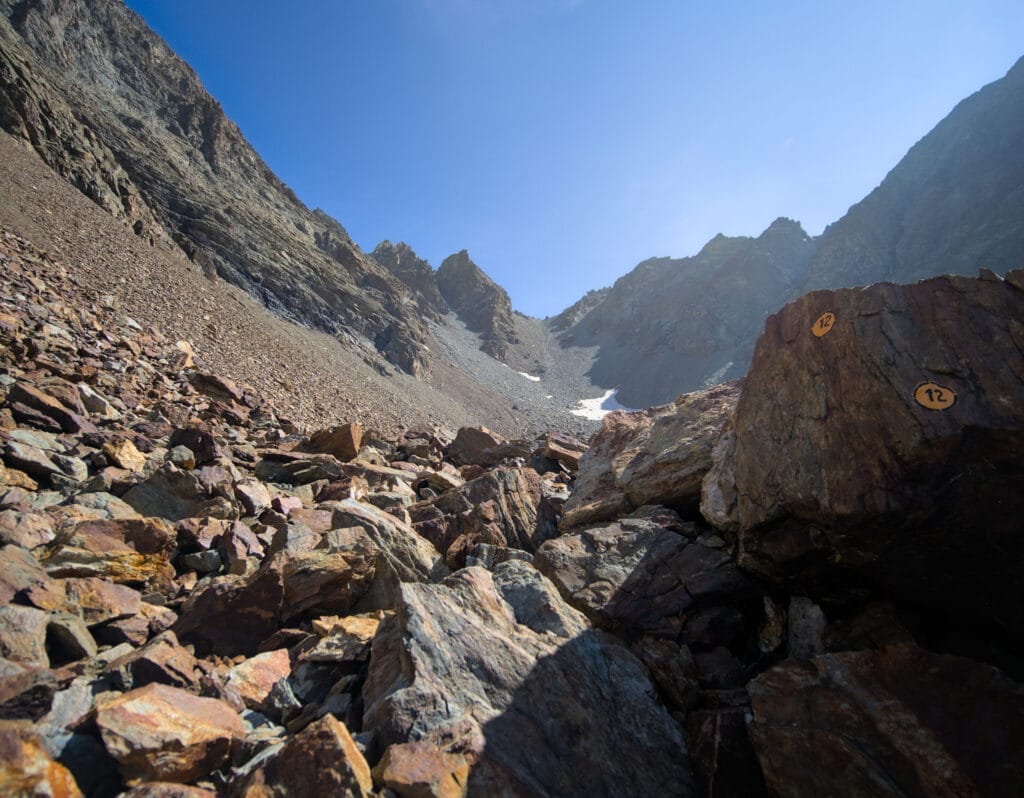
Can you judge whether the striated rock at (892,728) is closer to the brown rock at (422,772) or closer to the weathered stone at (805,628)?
the weathered stone at (805,628)

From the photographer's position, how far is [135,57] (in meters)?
60.9

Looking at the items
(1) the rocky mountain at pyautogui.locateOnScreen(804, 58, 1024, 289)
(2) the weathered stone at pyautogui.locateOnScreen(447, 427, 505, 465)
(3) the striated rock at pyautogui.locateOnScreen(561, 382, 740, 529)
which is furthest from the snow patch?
(3) the striated rock at pyautogui.locateOnScreen(561, 382, 740, 529)

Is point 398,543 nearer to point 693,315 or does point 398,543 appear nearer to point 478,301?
point 693,315

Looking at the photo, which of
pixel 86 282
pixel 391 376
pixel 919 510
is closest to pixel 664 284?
pixel 391 376

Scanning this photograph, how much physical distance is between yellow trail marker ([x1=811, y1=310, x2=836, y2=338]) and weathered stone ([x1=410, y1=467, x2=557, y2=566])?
5.16 metres

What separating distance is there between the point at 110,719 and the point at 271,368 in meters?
30.8

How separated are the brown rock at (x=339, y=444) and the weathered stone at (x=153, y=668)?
8757 mm

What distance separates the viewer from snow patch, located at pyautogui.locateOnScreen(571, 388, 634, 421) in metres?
92.0

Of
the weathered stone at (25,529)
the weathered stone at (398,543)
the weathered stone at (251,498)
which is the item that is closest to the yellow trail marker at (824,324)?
the weathered stone at (398,543)

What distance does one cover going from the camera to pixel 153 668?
3.68 metres

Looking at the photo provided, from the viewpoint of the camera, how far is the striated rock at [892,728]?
286 centimetres

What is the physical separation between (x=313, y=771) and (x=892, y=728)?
148 inches

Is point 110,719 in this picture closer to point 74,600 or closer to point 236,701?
point 236,701

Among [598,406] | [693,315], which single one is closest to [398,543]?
[598,406]
